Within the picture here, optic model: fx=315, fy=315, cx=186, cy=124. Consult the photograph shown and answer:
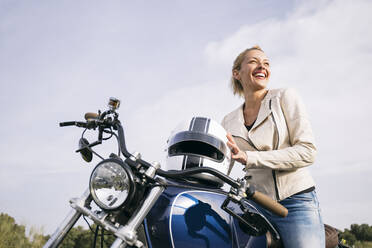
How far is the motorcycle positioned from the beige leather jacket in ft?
2.01

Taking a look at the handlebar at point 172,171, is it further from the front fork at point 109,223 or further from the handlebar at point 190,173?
the front fork at point 109,223

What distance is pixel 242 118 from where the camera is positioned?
3.25 metres

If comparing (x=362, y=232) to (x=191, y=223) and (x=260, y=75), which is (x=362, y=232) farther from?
(x=191, y=223)

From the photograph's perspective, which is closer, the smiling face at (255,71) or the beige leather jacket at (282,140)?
the beige leather jacket at (282,140)

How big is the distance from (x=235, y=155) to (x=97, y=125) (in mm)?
993

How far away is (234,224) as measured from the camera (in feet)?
6.62

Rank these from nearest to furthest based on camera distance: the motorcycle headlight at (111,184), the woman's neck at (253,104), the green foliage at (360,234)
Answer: the motorcycle headlight at (111,184), the woman's neck at (253,104), the green foliage at (360,234)

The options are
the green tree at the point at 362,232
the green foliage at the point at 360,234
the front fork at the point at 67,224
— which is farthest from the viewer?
the green tree at the point at 362,232

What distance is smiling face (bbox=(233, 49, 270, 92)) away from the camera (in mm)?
3266

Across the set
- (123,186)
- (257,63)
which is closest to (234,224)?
(123,186)

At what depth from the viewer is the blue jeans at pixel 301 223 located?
2.42 metres

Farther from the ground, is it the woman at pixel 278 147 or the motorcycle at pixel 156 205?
the woman at pixel 278 147

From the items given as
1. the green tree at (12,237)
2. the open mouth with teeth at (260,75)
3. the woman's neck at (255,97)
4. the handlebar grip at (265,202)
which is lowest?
the green tree at (12,237)

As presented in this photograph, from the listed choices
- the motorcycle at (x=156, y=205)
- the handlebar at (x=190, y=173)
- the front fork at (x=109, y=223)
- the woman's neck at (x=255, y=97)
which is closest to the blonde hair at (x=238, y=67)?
the woman's neck at (x=255, y=97)
